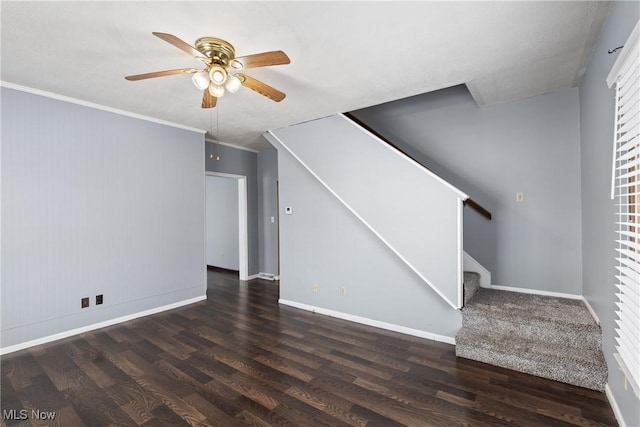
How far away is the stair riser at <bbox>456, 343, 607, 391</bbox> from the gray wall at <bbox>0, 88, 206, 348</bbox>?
3.76m

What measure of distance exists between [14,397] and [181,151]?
313 centimetres

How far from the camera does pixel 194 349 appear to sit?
2926mm

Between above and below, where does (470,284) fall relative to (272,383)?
above

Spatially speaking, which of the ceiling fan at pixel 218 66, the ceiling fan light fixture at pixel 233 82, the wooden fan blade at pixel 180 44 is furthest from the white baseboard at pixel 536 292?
the wooden fan blade at pixel 180 44

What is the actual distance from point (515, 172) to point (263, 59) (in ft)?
10.1

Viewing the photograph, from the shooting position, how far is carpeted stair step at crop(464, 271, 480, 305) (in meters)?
3.02

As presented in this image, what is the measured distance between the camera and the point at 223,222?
689 cm

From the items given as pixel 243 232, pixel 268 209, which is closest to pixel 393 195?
pixel 268 209

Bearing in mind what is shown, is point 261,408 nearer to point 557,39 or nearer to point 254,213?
point 557,39

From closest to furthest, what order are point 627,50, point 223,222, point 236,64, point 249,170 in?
1. point 627,50
2. point 236,64
3. point 249,170
4. point 223,222

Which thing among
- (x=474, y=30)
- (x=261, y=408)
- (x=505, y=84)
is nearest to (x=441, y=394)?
(x=261, y=408)

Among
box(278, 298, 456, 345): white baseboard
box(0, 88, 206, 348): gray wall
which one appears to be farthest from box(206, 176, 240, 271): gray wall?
box(278, 298, 456, 345): white baseboard

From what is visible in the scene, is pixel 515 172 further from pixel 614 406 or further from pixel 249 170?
A: pixel 249 170

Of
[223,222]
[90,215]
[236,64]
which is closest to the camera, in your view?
[236,64]
